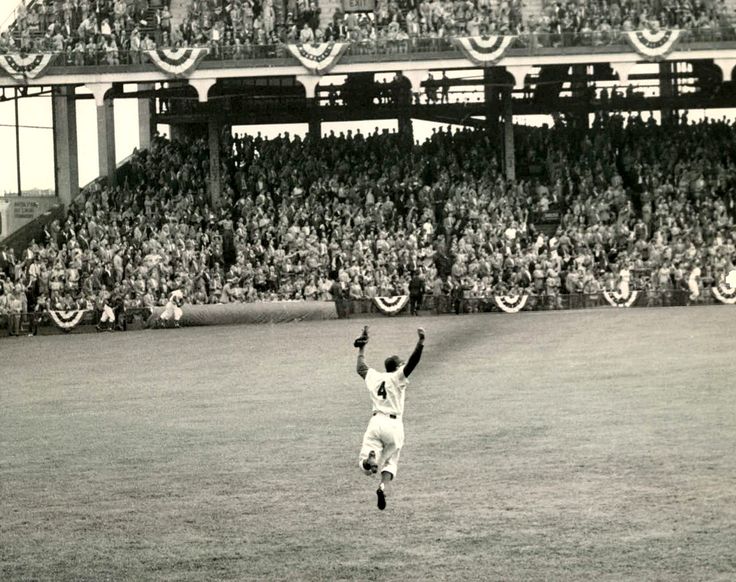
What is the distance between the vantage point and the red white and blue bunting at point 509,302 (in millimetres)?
33000

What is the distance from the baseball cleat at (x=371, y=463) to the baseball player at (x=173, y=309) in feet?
69.8

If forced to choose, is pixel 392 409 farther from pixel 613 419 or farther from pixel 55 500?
pixel 613 419

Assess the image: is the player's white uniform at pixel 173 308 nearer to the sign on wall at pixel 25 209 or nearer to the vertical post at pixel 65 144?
the vertical post at pixel 65 144

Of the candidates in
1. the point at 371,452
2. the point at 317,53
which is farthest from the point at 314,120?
the point at 371,452

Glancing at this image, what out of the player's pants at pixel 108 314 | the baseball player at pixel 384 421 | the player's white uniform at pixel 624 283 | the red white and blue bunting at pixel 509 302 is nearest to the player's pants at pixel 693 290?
the player's white uniform at pixel 624 283

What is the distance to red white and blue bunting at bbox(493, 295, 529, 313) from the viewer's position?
108ft

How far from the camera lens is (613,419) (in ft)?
54.5

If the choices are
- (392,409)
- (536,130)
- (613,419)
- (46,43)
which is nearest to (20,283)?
(46,43)

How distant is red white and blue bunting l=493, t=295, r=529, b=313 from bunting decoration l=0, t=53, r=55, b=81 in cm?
1554

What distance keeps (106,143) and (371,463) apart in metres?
33.2

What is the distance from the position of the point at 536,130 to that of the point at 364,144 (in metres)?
5.87

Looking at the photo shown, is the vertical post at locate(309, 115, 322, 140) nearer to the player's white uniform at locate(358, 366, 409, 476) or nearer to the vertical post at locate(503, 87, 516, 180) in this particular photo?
the vertical post at locate(503, 87, 516, 180)

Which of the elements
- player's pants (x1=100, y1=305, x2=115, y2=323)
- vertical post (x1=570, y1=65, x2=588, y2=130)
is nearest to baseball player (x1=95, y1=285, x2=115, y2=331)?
player's pants (x1=100, y1=305, x2=115, y2=323)

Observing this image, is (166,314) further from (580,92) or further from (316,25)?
(580,92)
